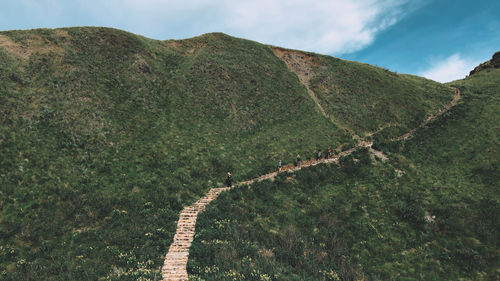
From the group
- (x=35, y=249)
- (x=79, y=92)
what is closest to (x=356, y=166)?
(x=35, y=249)

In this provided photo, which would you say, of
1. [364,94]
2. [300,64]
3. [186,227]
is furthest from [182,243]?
[300,64]

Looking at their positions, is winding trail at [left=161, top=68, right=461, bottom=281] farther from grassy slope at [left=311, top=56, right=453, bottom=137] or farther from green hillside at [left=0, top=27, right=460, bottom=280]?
grassy slope at [left=311, top=56, right=453, bottom=137]

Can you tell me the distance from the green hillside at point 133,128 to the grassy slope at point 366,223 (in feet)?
14.2

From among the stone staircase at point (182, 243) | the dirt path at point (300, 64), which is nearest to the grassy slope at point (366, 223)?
the stone staircase at point (182, 243)

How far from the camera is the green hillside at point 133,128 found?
1513 cm

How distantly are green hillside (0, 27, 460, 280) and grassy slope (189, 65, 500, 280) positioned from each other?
432cm

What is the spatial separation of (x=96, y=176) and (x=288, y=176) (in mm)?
19377

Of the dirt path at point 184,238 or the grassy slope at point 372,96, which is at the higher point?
the grassy slope at point 372,96

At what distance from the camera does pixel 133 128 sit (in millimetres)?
29094

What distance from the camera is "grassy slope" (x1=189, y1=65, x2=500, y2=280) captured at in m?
15.0

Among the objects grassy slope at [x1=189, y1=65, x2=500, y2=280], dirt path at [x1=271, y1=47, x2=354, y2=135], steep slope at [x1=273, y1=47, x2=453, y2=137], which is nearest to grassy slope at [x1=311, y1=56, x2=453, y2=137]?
steep slope at [x1=273, y1=47, x2=453, y2=137]

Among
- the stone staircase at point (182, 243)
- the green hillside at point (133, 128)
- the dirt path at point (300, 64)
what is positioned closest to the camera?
the stone staircase at point (182, 243)

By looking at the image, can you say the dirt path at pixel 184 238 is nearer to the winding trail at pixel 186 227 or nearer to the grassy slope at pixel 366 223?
the winding trail at pixel 186 227

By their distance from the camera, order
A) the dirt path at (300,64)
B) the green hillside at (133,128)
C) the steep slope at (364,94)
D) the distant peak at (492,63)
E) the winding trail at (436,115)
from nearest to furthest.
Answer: the green hillside at (133,128), the winding trail at (436,115), the steep slope at (364,94), the dirt path at (300,64), the distant peak at (492,63)
